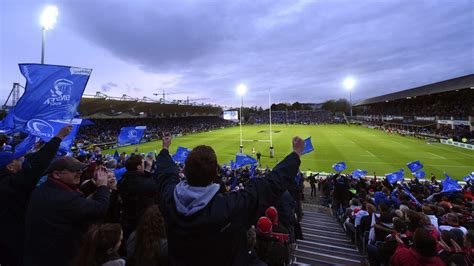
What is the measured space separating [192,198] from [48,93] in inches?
268

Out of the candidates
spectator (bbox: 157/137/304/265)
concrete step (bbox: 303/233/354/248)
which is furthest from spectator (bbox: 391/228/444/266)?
concrete step (bbox: 303/233/354/248)

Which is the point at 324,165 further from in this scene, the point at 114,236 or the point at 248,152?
the point at 114,236

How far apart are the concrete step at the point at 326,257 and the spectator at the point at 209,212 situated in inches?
231

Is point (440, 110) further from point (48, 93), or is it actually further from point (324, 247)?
point (48, 93)

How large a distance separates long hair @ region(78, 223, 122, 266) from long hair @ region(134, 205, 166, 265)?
23cm

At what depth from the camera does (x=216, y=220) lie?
157cm

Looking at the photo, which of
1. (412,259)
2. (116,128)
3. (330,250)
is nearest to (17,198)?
(412,259)

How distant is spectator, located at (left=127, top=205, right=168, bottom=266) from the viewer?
2.35 m

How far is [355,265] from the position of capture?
20.8 ft

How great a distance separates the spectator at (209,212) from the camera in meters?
1.60

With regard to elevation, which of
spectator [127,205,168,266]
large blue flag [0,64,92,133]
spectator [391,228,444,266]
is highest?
large blue flag [0,64,92,133]

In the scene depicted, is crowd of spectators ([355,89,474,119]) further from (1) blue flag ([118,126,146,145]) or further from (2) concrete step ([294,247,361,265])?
(1) blue flag ([118,126,146,145])

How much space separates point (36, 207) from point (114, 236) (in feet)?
3.10

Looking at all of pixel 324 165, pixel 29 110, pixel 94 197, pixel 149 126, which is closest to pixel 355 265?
pixel 94 197
